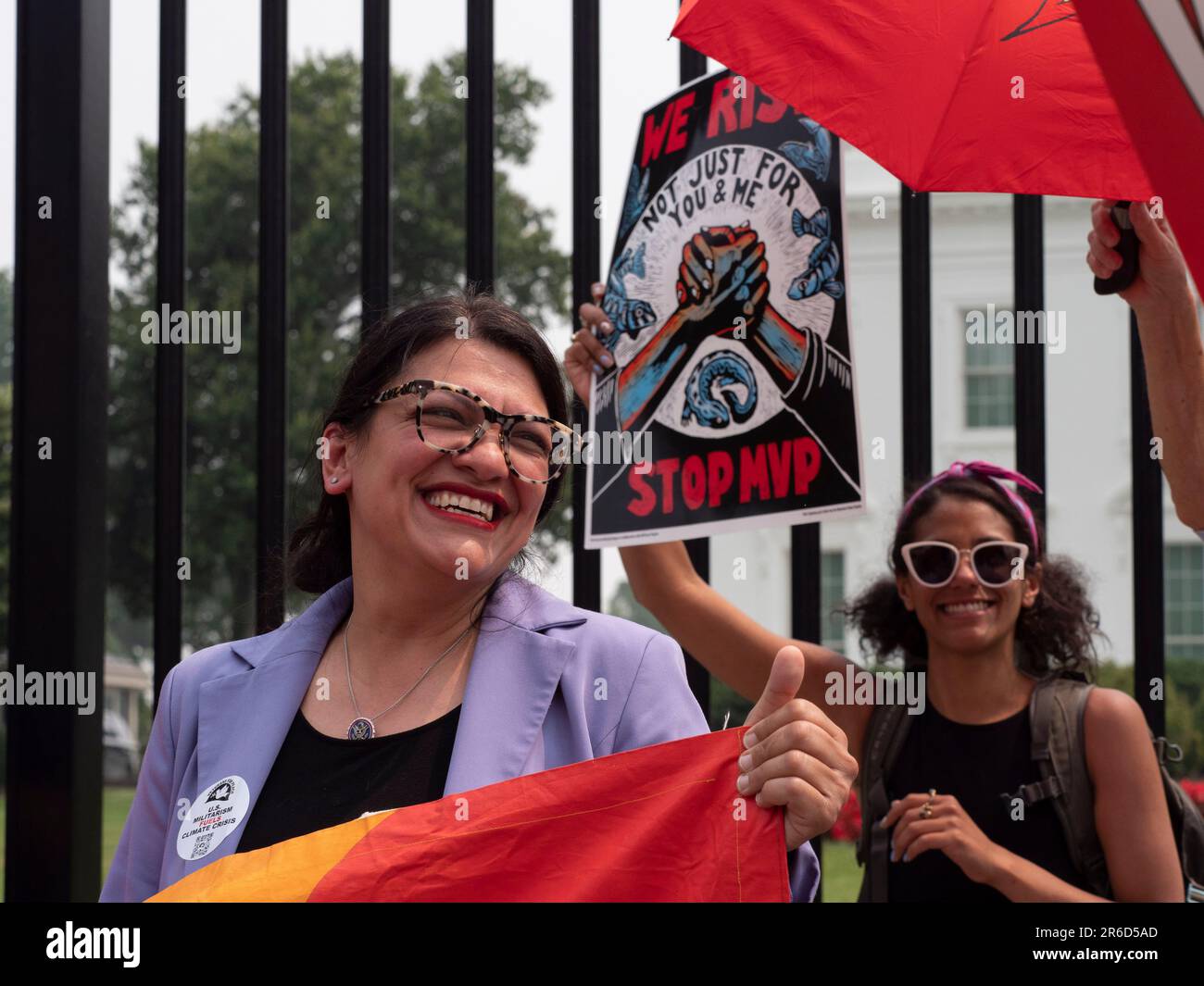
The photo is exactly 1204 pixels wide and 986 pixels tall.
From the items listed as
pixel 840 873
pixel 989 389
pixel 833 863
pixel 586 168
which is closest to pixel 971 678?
pixel 586 168

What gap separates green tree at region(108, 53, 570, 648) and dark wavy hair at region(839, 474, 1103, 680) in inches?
676

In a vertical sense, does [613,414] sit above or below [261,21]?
below

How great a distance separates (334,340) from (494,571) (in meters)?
20.7

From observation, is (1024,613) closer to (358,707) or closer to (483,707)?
(483,707)

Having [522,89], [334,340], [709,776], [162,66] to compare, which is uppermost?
[522,89]

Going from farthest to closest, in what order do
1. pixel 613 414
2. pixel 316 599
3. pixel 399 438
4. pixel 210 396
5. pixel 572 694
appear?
1. pixel 210 396
2. pixel 613 414
3. pixel 316 599
4. pixel 399 438
5. pixel 572 694

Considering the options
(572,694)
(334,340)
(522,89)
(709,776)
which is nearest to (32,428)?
(572,694)

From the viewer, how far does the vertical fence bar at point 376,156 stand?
3.32m

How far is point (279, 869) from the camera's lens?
2275 millimetres

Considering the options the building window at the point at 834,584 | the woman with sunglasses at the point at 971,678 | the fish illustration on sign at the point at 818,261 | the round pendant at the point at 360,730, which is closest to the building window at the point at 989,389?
the building window at the point at 834,584

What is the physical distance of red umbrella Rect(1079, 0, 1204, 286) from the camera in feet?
6.02

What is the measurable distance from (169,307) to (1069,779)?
2.24 m

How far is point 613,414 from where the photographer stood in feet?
10.4

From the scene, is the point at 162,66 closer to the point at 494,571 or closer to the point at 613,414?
the point at 613,414
